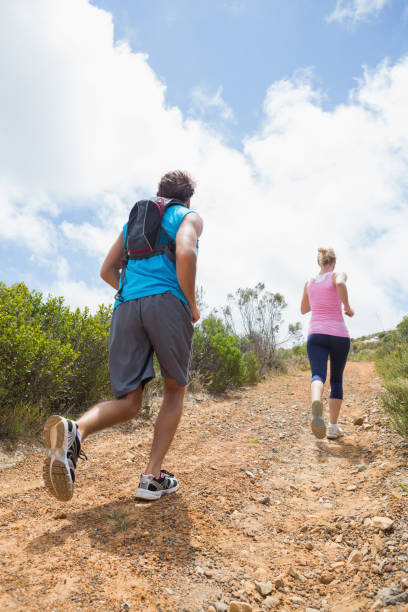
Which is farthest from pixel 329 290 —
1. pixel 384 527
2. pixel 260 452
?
pixel 384 527

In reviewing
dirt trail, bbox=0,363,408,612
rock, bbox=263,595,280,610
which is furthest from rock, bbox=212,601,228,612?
rock, bbox=263,595,280,610

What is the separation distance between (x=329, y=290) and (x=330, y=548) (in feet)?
8.20

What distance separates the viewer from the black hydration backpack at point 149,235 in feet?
8.12

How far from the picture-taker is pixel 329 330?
4062 millimetres

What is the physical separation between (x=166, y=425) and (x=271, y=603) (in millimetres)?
1052

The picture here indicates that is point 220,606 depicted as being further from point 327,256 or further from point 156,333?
point 327,256

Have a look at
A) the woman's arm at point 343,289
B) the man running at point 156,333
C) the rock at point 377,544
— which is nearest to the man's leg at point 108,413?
the man running at point 156,333

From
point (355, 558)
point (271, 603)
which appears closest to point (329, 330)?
point (355, 558)

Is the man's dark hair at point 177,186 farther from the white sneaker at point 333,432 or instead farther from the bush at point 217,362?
the bush at point 217,362

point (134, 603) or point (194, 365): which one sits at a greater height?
point (194, 365)

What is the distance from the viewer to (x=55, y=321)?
16.4 ft

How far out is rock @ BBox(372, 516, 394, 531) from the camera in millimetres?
2148

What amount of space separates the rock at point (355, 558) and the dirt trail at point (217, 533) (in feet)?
0.07

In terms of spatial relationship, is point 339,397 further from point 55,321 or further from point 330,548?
point 55,321
